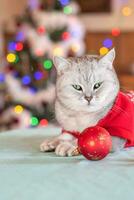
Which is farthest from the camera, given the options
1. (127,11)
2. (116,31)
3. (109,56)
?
(116,31)

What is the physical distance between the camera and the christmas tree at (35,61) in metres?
3.36

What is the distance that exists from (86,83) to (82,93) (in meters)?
0.03

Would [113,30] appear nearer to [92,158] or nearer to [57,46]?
[57,46]

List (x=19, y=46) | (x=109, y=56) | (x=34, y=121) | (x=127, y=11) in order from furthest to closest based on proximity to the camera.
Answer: (x=127, y=11)
(x=19, y=46)
(x=34, y=121)
(x=109, y=56)

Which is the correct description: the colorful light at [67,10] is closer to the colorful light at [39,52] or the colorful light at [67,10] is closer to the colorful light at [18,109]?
the colorful light at [39,52]

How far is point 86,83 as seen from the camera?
1361 mm

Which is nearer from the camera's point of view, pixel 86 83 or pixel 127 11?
pixel 86 83

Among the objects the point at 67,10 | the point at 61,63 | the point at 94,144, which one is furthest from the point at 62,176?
the point at 67,10

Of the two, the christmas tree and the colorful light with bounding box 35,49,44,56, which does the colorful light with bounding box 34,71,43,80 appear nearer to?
the christmas tree

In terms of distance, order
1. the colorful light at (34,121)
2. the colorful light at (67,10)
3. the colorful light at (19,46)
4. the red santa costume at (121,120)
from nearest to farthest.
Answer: the red santa costume at (121,120) < the colorful light at (34,121) < the colorful light at (19,46) < the colorful light at (67,10)

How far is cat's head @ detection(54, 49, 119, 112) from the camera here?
136 centimetres

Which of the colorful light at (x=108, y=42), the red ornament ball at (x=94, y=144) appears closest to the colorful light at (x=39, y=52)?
the colorful light at (x=108, y=42)

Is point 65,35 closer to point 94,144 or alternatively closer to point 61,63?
point 61,63

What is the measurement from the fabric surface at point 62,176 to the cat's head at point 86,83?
158 millimetres
